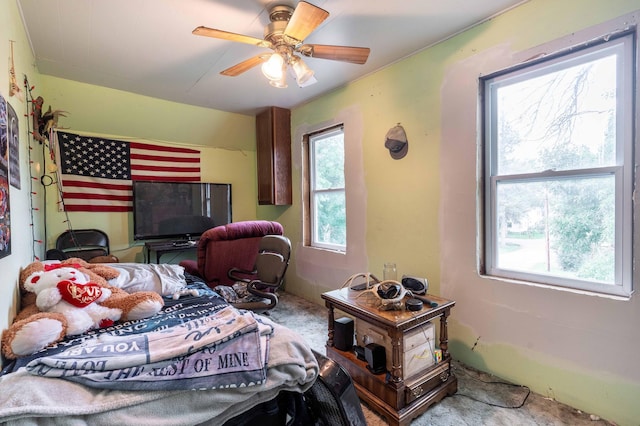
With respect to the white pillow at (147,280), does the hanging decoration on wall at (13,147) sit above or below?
above

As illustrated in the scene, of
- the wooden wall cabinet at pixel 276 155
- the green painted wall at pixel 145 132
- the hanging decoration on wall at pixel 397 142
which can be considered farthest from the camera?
the wooden wall cabinet at pixel 276 155

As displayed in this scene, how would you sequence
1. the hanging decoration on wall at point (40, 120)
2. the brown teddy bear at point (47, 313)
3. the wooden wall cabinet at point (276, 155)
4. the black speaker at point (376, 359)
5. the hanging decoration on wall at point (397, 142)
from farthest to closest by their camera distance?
1. the wooden wall cabinet at point (276, 155)
2. the hanging decoration on wall at point (397, 142)
3. the hanging decoration on wall at point (40, 120)
4. the black speaker at point (376, 359)
5. the brown teddy bear at point (47, 313)

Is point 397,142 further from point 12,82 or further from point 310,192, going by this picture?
point 12,82

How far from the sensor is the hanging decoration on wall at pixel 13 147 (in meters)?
1.41

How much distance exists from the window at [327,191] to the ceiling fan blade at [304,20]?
61.9 inches

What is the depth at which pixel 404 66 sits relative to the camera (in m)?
2.50

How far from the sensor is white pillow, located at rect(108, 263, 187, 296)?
175cm

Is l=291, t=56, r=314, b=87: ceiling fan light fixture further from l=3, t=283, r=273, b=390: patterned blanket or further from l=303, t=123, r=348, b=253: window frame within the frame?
l=3, t=283, r=273, b=390: patterned blanket

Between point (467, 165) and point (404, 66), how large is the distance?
3.43 ft

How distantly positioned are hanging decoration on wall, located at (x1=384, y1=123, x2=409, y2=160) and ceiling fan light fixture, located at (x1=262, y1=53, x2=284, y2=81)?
1.09m

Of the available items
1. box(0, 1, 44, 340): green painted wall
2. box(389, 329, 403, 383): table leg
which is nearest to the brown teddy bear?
box(0, 1, 44, 340): green painted wall

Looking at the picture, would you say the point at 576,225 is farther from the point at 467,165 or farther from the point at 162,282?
the point at 162,282

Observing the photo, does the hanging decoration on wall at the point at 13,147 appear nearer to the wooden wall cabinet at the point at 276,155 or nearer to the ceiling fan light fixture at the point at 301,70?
the ceiling fan light fixture at the point at 301,70

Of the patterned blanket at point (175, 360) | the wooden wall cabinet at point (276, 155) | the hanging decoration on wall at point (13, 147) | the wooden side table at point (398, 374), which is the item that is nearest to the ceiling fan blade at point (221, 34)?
the hanging decoration on wall at point (13, 147)
